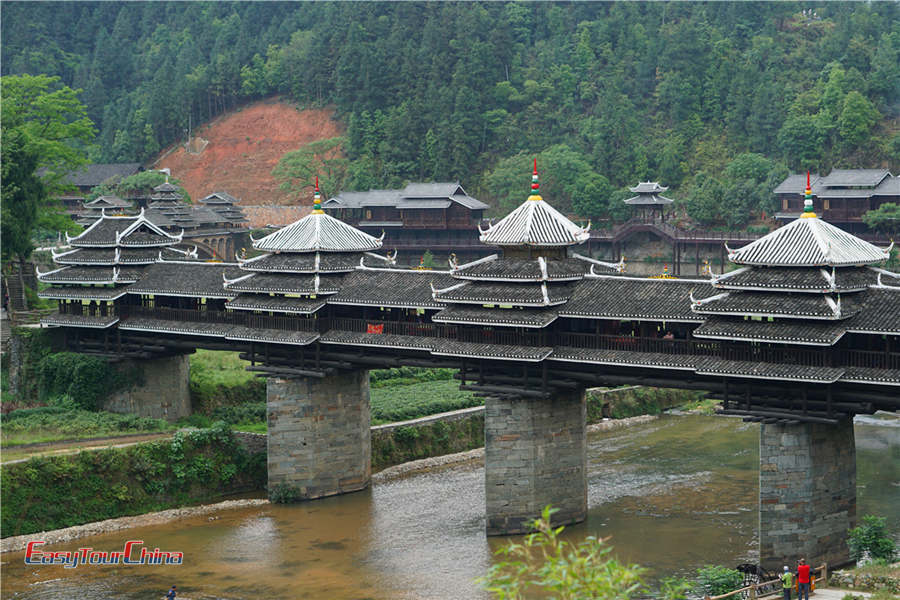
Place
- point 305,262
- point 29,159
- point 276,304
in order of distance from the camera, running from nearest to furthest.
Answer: point 276,304
point 305,262
point 29,159

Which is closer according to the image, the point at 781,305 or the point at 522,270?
the point at 781,305

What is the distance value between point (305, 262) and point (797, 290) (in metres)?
20.7

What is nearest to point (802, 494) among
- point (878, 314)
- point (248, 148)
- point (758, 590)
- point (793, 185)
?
point (758, 590)

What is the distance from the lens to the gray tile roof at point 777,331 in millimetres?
37906

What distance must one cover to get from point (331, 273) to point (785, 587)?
23.4 metres

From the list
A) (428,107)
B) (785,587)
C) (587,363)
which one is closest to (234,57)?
(428,107)

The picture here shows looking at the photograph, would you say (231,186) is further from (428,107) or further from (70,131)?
(70,131)

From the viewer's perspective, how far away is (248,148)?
14575 centimetres

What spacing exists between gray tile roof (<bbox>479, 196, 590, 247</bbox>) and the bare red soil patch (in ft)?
302

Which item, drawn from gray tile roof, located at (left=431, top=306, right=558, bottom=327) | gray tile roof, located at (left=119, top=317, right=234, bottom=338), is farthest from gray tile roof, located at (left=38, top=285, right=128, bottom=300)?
gray tile roof, located at (left=431, top=306, right=558, bottom=327)

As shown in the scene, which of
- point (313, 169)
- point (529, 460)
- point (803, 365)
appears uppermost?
point (313, 169)

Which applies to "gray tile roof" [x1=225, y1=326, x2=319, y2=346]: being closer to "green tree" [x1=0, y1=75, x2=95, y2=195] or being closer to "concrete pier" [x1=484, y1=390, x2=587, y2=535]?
"concrete pier" [x1=484, y1=390, x2=587, y2=535]

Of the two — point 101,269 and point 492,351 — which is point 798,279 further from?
point 101,269

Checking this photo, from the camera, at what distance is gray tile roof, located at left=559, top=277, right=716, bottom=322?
139 feet
